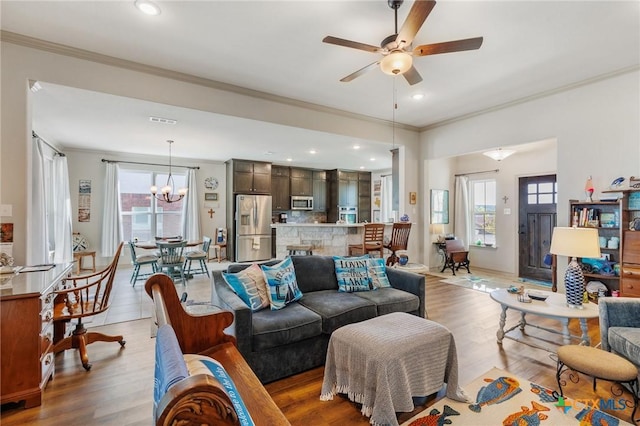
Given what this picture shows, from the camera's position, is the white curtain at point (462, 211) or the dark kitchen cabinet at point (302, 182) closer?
the white curtain at point (462, 211)

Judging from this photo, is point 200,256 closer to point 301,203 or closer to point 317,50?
point 301,203

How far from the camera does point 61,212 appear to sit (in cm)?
575

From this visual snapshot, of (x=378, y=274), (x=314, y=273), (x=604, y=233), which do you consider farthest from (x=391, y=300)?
(x=604, y=233)

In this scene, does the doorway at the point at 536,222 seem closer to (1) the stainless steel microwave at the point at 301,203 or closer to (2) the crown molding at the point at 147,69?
(2) the crown molding at the point at 147,69

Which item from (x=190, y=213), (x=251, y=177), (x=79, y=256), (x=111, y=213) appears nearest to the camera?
(x=79, y=256)

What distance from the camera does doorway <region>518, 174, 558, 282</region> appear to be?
571cm

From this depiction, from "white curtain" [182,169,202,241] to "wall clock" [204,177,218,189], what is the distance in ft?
1.15

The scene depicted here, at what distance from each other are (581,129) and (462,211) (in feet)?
10.9

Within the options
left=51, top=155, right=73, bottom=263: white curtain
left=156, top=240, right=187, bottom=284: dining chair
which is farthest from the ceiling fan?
left=51, top=155, right=73, bottom=263: white curtain

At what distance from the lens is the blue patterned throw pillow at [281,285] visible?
102 inches

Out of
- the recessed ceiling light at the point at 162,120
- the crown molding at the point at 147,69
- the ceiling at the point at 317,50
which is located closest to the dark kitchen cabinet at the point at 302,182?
the ceiling at the point at 317,50

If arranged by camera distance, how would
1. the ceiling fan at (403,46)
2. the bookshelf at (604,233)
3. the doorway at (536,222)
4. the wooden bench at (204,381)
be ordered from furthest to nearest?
1. the doorway at (536,222)
2. the bookshelf at (604,233)
3. the ceiling fan at (403,46)
4. the wooden bench at (204,381)

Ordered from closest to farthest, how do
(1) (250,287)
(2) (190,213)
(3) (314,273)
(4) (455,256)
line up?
1. (1) (250,287)
2. (3) (314,273)
3. (4) (455,256)
4. (2) (190,213)

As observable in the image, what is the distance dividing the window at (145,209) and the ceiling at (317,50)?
2.21m
